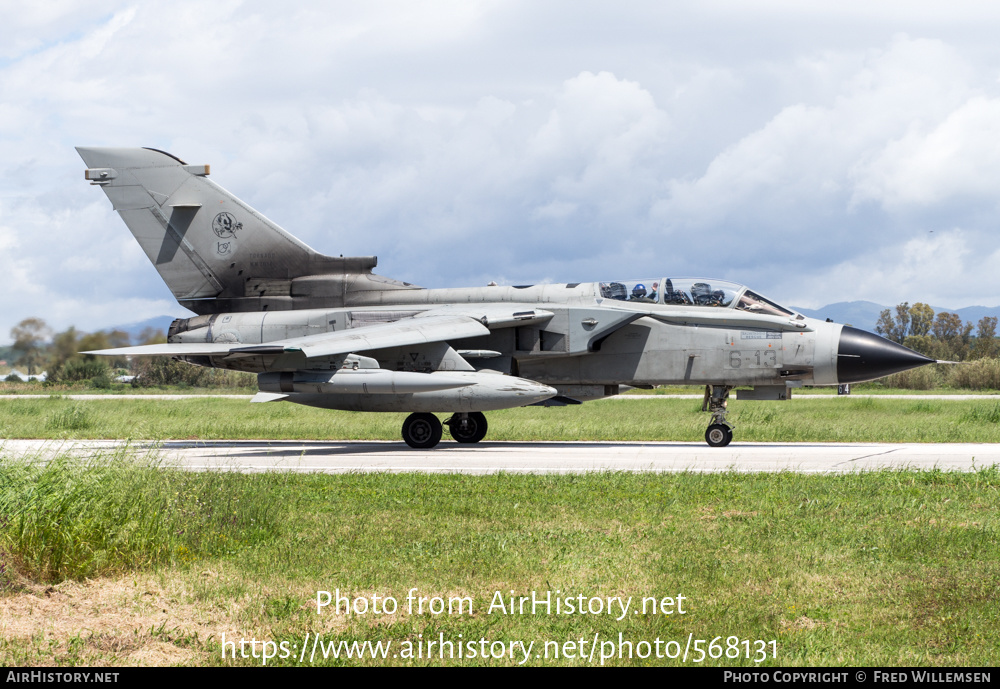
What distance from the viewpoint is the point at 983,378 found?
57906 mm

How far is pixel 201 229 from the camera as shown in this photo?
21.2 m

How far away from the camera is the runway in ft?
46.5

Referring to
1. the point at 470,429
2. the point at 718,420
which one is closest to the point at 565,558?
the point at 718,420

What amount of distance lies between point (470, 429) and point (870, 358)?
8264 millimetres

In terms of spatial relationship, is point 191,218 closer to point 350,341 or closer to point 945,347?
point 350,341

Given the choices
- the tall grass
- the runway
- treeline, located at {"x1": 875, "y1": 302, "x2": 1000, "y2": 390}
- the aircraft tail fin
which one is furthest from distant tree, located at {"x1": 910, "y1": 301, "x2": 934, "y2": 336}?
the tall grass

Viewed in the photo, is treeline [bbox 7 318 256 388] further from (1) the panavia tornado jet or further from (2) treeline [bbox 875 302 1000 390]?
(2) treeline [bbox 875 302 1000 390]

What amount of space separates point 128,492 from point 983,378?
59.8 metres

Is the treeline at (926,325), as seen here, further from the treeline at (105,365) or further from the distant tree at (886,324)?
the treeline at (105,365)

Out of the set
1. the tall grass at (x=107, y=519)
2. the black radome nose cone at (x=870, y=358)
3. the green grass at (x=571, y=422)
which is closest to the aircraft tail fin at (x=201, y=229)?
the green grass at (x=571, y=422)

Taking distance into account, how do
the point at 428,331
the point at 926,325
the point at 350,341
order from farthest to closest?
the point at 926,325
the point at 428,331
the point at 350,341

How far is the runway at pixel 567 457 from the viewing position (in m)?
14.2

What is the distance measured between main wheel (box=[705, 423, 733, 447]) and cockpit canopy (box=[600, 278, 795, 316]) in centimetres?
241
